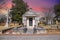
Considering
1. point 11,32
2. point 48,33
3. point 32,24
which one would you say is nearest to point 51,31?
point 48,33

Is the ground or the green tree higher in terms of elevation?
the green tree

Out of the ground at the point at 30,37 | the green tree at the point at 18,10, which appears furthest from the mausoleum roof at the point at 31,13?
the ground at the point at 30,37

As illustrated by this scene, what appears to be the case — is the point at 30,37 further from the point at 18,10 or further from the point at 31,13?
the point at 18,10

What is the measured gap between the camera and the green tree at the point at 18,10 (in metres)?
3.41

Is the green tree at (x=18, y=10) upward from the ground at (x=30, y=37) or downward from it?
upward

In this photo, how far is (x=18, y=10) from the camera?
11.3 ft

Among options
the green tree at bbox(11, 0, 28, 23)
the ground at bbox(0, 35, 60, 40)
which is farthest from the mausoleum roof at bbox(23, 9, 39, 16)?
the ground at bbox(0, 35, 60, 40)

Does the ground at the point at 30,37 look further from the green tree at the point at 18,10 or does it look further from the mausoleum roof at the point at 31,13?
the mausoleum roof at the point at 31,13

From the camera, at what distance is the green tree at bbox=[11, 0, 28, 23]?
3.41 m

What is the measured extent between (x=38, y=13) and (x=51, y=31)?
56 cm

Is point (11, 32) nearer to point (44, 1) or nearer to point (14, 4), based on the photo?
point (14, 4)

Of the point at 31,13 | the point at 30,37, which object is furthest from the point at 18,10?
the point at 30,37

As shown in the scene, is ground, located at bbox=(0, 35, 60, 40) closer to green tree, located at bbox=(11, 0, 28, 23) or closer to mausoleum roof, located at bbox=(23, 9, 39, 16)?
green tree, located at bbox=(11, 0, 28, 23)

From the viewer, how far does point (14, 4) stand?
137 inches
